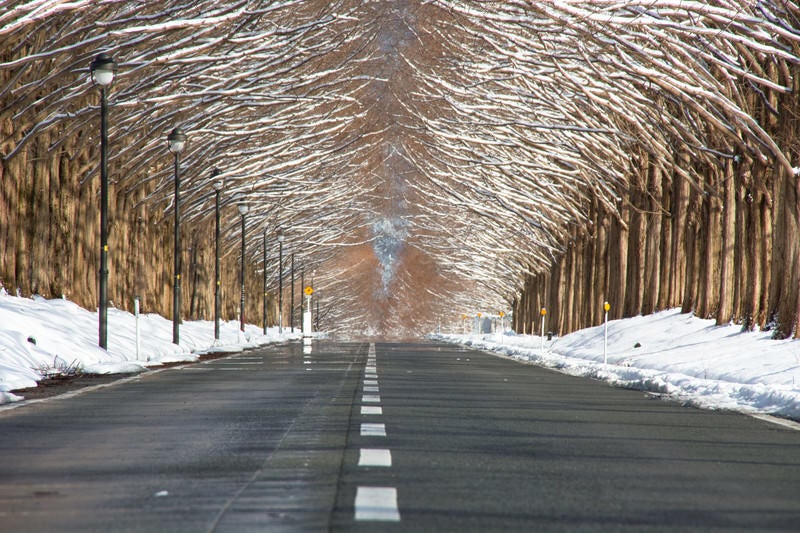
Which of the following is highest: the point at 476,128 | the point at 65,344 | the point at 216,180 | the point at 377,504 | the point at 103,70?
the point at 476,128

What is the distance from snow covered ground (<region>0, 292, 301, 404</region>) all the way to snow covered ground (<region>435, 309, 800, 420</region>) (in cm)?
899

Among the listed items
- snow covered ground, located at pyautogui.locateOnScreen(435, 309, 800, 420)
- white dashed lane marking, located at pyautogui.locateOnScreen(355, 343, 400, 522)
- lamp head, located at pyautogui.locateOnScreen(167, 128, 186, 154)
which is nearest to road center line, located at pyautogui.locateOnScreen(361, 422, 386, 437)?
white dashed lane marking, located at pyautogui.locateOnScreen(355, 343, 400, 522)

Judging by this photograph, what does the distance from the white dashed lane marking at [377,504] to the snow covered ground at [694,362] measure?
8136mm

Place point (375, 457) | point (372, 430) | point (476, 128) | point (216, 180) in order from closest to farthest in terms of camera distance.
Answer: point (375, 457) → point (372, 430) → point (476, 128) → point (216, 180)

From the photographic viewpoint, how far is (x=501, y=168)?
57.2 m

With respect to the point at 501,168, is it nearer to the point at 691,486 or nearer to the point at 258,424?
the point at 258,424

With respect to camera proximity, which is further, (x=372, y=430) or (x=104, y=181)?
(x=104, y=181)

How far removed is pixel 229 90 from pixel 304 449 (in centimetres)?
3178

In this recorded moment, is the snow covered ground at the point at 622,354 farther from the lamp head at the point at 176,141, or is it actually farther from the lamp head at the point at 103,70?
the lamp head at the point at 176,141

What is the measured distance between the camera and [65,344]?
26.2 m

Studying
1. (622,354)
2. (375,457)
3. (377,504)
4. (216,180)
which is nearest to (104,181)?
(622,354)

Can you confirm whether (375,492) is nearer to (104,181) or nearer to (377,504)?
(377,504)

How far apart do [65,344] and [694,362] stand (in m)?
12.2

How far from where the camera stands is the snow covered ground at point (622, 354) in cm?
1834
